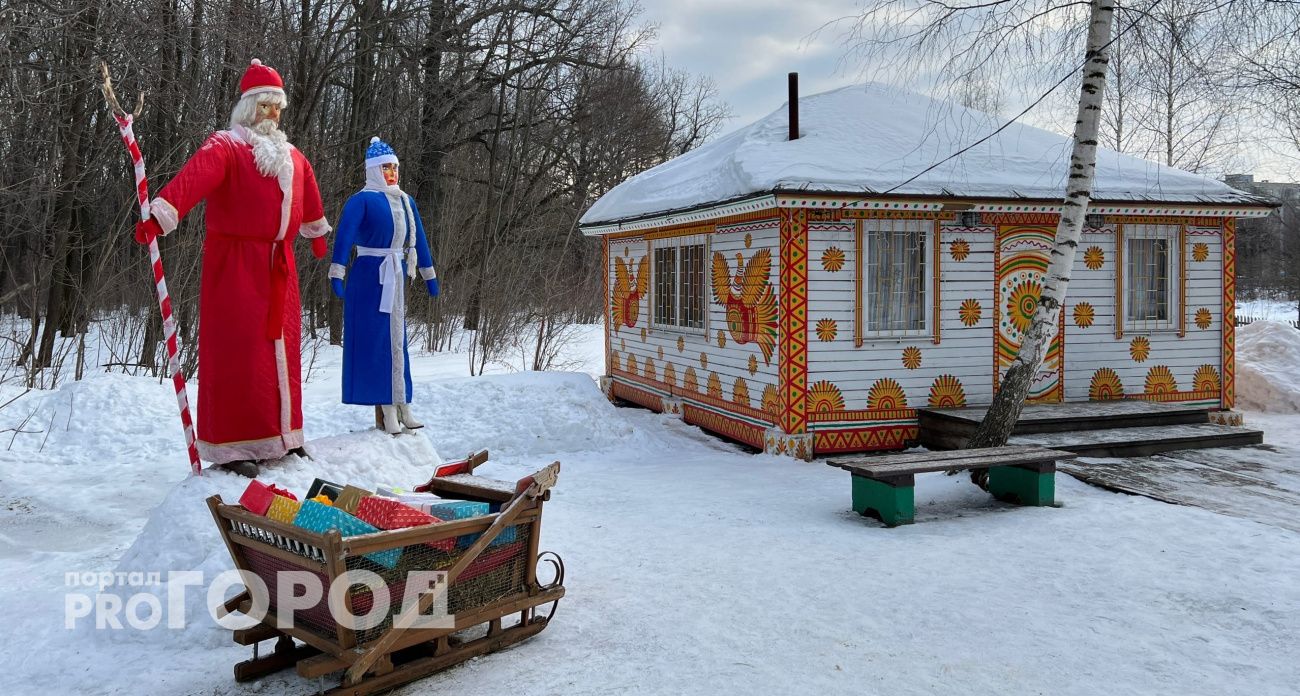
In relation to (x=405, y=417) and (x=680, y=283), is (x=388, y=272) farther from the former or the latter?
(x=680, y=283)

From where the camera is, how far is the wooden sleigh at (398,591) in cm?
375

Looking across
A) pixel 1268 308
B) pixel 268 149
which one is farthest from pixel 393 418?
pixel 1268 308

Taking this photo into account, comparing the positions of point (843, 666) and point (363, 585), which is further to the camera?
point (843, 666)

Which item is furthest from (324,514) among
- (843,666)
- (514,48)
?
(514,48)

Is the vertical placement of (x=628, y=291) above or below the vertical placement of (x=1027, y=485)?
above

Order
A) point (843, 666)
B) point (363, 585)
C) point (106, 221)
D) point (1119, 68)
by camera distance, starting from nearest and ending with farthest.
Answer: point (363, 585)
point (843, 666)
point (1119, 68)
point (106, 221)

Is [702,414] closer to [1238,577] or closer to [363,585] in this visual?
[1238,577]

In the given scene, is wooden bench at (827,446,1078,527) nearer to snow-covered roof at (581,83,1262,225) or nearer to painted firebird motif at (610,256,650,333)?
snow-covered roof at (581,83,1262,225)

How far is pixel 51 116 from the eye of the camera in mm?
12742

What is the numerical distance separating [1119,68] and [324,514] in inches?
304

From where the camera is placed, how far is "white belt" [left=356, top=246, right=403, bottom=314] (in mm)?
7617

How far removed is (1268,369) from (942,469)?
10098 millimetres

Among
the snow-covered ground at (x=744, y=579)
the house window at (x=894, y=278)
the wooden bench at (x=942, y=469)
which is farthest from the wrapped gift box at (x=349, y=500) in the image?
the house window at (x=894, y=278)

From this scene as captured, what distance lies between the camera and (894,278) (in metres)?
9.88
